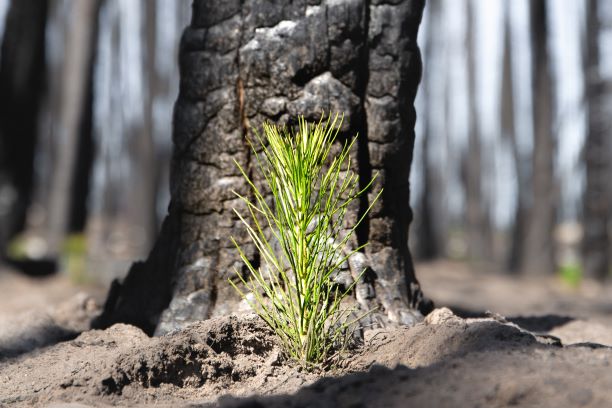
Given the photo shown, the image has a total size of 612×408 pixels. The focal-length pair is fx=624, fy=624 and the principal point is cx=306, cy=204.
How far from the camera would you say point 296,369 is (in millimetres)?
2480

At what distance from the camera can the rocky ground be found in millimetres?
1855

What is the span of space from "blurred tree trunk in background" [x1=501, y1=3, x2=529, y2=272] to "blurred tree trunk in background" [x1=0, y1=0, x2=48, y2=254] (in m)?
8.15

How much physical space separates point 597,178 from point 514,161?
3.28 metres

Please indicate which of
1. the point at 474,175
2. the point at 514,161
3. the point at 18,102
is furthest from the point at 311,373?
the point at 474,175

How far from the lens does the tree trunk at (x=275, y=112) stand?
9.62 feet

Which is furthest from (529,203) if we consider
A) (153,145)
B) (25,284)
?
(25,284)

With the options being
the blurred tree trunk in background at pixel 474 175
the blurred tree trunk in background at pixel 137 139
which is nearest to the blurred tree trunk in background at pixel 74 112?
the blurred tree trunk in background at pixel 137 139

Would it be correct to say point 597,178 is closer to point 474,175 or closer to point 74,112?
point 474,175

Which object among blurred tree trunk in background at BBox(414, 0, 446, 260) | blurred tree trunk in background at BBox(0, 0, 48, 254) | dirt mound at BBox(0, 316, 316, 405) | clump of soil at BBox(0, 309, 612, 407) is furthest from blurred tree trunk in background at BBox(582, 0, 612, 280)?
dirt mound at BBox(0, 316, 316, 405)

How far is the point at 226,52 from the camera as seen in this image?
3057 millimetres

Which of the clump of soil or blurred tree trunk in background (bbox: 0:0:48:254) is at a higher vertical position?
blurred tree trunk in background (bbox: 0:0:48:254)

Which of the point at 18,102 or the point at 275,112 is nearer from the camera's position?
the point at 275,112

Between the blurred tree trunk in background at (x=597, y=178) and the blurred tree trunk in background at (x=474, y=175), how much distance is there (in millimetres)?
8047

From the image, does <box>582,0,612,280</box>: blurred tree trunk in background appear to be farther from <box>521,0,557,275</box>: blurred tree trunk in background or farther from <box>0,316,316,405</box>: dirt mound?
<box>0,316,316,405</box>: dirt mound
